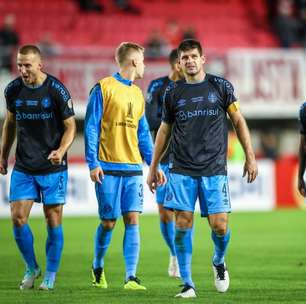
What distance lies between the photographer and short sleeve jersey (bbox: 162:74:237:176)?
9.22 metres

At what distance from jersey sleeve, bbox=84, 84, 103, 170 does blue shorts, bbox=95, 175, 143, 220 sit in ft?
0.99

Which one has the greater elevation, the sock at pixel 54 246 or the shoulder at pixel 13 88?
the shoulder at pixel 13 88

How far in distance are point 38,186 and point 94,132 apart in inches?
28.9

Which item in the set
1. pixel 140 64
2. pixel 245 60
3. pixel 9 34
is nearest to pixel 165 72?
pixel 245 60

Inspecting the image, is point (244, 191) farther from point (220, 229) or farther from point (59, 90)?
point (220, 229)

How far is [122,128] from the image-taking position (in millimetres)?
9945

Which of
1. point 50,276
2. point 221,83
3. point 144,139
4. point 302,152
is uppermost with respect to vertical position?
point 221,83

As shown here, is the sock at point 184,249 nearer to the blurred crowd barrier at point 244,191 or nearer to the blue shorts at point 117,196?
the blue shorts at point 117,196

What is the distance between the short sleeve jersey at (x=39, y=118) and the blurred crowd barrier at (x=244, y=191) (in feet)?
38.5

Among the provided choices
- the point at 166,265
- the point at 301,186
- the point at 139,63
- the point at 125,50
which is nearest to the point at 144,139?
the point at 139,63

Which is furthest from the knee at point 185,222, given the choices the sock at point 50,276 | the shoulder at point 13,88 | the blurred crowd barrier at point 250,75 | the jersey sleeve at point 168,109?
the blurred crowd barrier at point 250,75

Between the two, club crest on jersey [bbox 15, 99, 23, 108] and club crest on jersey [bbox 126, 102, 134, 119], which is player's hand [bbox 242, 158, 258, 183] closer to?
club crest on jersey [bbox 126, 102, 134, 119]

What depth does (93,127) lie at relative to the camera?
9758mm

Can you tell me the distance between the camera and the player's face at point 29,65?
9602 mm
